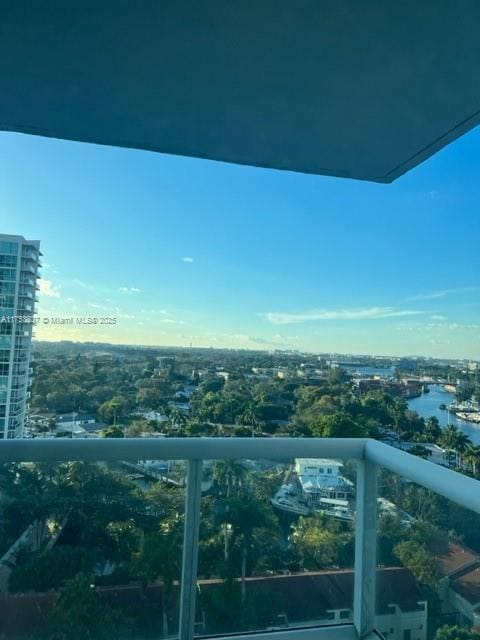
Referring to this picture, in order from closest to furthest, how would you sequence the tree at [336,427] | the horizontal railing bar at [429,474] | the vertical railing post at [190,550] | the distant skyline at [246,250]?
the horizontal railing bar at [429,474], the vertical railing post at [190,550], the tree at [336,427], the distant skyline at [246,250]

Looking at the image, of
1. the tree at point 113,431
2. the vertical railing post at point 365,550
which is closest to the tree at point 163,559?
the tree at point 113,431

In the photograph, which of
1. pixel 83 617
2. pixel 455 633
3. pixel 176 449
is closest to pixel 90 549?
pixel 83 617

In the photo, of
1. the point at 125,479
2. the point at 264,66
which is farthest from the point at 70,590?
the point at 264,66

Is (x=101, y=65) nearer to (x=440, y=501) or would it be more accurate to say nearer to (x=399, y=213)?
(x=440, y=501)

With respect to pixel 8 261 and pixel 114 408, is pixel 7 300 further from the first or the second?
pixel 114 408

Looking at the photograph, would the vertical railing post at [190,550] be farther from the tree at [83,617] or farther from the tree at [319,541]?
the tree at [319,541]

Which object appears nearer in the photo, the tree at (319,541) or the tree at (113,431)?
the tree at (319,541)
